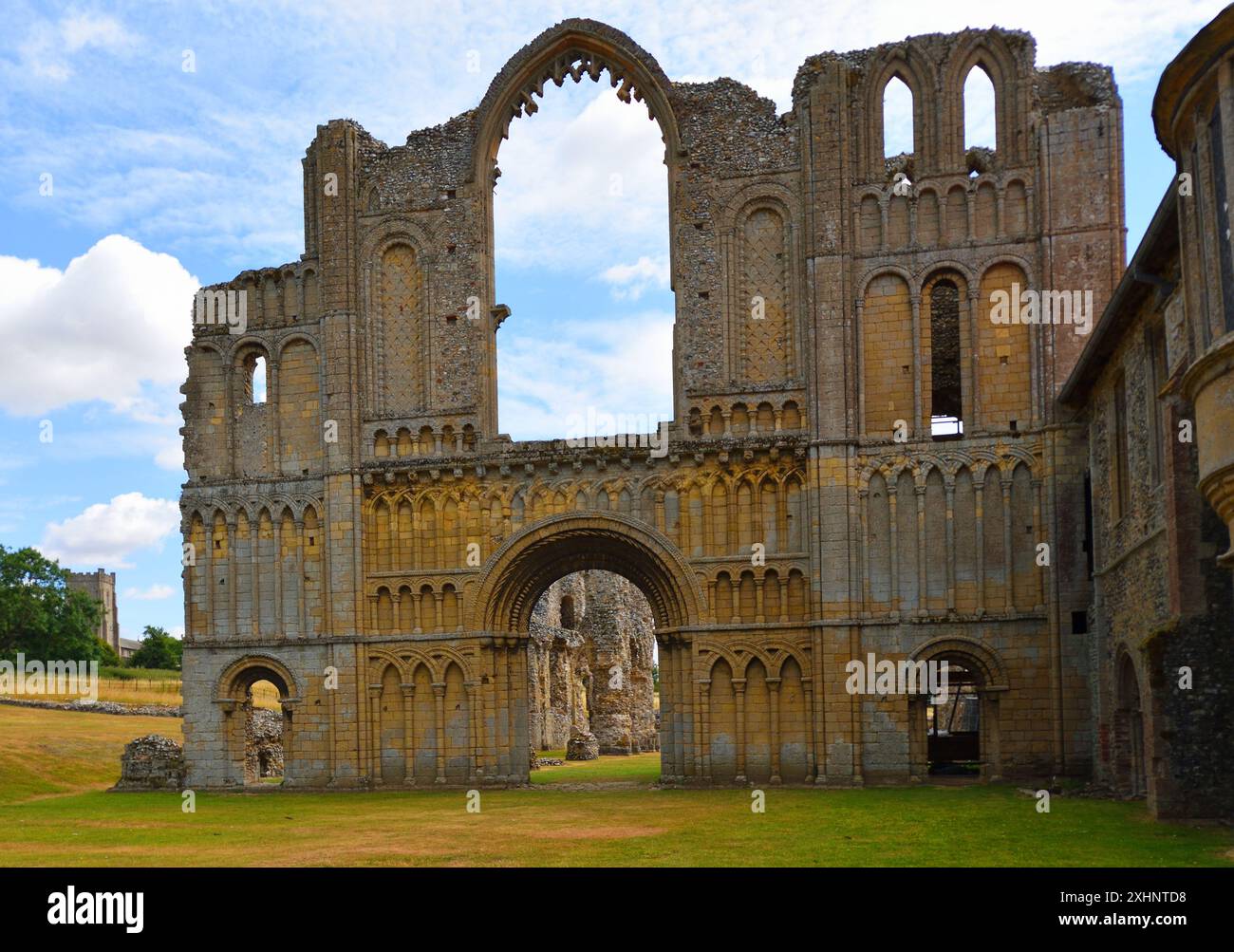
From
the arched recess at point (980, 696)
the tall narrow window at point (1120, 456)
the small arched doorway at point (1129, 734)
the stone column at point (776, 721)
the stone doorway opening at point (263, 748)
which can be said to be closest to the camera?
the small arched doorway at point (1129, 734)

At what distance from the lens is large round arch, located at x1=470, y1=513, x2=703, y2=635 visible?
28.0 metres

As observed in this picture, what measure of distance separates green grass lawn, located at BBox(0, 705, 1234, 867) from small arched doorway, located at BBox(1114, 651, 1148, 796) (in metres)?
0.82

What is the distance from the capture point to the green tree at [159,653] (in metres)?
88.4

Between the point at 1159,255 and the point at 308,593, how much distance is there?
1911cm

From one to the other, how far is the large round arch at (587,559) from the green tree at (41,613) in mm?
49563

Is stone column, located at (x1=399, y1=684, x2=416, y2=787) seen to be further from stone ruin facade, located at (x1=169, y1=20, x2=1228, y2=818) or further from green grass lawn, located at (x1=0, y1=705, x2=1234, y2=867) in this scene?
green grass lawn, located at (x1=0, y1=705, x2=1234, y2=867)

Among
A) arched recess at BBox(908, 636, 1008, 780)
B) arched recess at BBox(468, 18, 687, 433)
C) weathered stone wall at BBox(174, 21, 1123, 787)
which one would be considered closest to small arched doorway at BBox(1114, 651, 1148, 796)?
weathered stone wall at BBox(174, 21, 1123, 787)

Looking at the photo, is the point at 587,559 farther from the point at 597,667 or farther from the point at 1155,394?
the point at 597,667

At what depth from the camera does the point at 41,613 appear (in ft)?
234

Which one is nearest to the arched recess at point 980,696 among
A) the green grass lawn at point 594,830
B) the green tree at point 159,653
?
the green grass lawn at point 594,830

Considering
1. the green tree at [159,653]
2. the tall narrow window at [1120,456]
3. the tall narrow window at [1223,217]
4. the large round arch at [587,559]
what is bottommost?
the green tree at [159,653]

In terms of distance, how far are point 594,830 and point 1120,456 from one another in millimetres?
10765

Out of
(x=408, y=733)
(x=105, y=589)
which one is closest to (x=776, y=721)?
(x=408, y=733)

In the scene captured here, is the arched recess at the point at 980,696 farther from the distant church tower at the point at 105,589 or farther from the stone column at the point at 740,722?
the distant church tower at the point at 105,589
